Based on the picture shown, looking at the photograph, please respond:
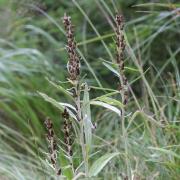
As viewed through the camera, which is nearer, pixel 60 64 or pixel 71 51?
pixel 71 51

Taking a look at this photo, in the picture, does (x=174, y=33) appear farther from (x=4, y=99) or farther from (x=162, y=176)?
(x=162, y=176)

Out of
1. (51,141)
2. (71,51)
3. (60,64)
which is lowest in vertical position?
(51,141)

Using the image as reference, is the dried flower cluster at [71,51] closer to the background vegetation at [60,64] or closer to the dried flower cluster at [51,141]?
the dried flower cluster at [51,141]

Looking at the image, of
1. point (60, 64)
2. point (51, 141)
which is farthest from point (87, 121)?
point (60, 64)

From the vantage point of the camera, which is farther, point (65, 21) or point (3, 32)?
point (3, 32)

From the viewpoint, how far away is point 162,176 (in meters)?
1.56

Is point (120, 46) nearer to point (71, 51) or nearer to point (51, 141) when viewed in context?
point (71, 51)

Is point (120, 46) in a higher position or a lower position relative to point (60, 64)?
lower

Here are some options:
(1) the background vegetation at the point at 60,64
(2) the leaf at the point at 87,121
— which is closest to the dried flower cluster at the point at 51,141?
(2) the leaf at the point at 87,121

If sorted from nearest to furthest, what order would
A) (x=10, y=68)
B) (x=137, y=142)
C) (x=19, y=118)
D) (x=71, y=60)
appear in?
(x=71, y=60) → (x=137, y=142) → (x=19, y=118) → (x=10, y=68)

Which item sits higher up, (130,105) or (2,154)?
(130,105)

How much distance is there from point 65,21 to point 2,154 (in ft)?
4.04

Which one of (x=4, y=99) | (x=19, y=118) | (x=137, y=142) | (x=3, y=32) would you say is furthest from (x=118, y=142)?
(x=3, y=32)

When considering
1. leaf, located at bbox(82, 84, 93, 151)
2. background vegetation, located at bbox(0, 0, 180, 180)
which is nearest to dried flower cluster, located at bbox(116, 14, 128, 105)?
leaf, located at bbox(82, 84, 93, 151)
